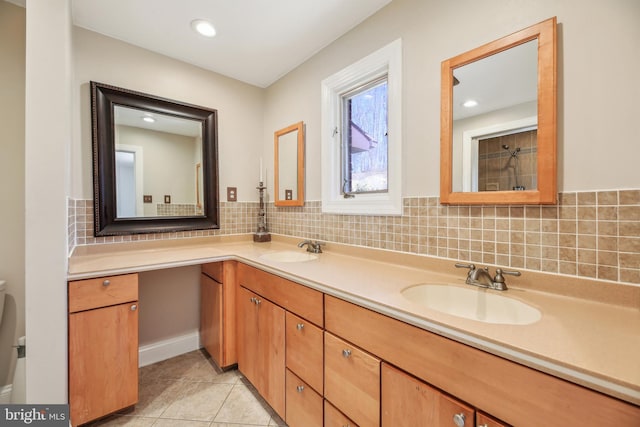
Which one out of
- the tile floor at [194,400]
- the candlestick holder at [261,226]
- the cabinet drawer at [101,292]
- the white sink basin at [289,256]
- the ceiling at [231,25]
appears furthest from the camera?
the candlestick holder at [261,226]

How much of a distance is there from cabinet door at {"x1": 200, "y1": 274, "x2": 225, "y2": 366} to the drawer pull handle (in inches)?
58.5

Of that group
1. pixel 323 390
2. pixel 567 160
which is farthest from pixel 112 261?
pixel 567 160

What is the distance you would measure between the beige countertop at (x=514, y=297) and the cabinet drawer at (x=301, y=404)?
1.61 feet

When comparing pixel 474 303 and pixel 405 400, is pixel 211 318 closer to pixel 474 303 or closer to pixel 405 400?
pixel 405 400

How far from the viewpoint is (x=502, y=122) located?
3.61 feet

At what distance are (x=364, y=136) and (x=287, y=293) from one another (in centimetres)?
114

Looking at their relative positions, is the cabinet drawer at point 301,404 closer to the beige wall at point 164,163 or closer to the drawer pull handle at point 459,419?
the drawer pull handle at point 459,419

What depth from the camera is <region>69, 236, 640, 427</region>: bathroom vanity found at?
1.83 feet

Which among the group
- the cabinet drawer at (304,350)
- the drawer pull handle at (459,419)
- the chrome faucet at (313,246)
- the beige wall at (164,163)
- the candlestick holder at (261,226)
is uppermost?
the beige wall at (164,163)

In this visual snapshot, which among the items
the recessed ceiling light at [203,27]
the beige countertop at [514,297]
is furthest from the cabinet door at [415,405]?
the recessed ceiling light at [203,27]

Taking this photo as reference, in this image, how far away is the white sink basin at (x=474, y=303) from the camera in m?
0.94

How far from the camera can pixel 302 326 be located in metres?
1.21

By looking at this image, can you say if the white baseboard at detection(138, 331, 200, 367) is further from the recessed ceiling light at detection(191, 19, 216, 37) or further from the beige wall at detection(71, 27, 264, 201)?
the recessed ceiling light at detection(191, 19, 216, 37)

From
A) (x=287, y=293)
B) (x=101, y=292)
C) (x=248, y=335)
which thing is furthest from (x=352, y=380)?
(x=101, y=292)
